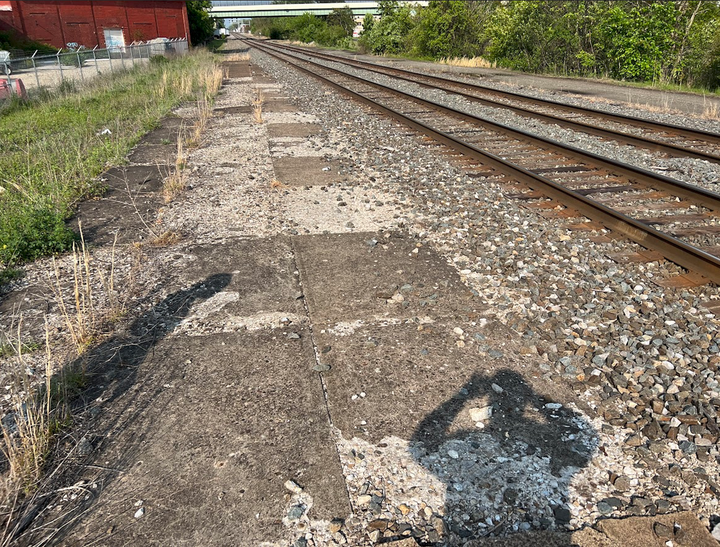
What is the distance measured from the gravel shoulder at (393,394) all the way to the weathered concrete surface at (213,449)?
0.01 metres

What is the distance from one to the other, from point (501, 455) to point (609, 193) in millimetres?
5384

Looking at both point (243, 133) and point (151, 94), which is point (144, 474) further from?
point (151, 94)

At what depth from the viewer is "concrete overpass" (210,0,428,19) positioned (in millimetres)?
94500

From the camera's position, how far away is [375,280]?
15.9 feet

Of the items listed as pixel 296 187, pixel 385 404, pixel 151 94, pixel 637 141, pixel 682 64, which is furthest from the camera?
pixel 682 64

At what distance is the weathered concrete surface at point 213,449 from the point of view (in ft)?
7.95

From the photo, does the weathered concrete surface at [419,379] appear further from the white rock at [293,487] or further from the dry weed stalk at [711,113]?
the dry weed stalk at [711,113]

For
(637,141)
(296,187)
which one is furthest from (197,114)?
(637,141)

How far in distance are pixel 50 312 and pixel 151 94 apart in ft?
50.1

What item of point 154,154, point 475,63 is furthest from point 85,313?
point 475,63

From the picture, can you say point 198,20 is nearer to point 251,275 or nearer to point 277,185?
point 277,185

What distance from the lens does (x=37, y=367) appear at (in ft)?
11.5

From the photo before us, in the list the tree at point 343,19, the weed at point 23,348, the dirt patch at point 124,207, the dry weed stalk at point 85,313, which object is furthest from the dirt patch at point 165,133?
the tree at point 343,19

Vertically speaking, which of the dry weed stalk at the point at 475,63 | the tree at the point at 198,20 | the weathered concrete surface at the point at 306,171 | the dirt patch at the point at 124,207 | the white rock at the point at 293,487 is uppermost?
the tree at the point at 198,20
